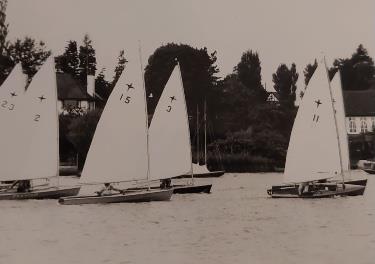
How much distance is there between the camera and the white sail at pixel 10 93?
30438 millimetres

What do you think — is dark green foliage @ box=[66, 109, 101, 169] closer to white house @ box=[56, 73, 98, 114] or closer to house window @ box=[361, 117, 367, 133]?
white house @ box=[56, 73, 98, 114]

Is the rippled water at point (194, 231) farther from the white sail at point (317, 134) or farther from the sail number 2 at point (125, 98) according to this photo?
the sail number 2 at point (125, 98)

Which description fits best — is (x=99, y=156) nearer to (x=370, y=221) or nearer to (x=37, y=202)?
(x=37, y=202)

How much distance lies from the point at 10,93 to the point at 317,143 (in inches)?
538

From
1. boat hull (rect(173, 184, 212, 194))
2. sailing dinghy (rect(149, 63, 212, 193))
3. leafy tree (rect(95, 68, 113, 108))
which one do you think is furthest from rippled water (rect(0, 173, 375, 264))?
leafy tree (rect(95, 68, 113, 108))

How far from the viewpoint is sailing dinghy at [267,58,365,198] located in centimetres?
2948

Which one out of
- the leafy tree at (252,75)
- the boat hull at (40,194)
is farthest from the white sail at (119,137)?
the leafy tree at (252,75)

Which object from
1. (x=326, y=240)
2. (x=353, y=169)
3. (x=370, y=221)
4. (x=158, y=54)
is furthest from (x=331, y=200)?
(x=158, y=54)

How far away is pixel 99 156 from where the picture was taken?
2839cm

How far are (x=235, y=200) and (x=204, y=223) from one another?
8996 mm

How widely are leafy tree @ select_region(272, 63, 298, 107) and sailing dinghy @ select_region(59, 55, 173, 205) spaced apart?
4639cm

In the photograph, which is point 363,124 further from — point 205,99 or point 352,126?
point 205,99

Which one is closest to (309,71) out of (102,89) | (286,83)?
(286,83)

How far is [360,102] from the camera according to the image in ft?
221
